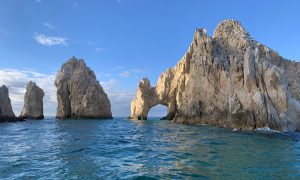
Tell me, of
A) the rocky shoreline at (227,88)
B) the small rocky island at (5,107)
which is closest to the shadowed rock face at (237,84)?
the rocky shoreline at (227,88)

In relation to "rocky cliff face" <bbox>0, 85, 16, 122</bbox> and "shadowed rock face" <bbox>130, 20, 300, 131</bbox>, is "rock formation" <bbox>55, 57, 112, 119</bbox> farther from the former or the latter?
"shadowed rock face" <bbox>130, 20, 300, 131</bbox>

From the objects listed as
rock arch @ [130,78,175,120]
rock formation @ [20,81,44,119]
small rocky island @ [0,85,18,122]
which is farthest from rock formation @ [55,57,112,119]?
small rocky island @ [0,85,18,122]

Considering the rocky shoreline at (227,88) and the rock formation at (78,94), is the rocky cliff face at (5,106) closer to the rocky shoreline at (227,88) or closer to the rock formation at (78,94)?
the rocky shoreline at (227,88)

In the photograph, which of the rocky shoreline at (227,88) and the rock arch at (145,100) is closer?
the rocky shoreline at (227,88)

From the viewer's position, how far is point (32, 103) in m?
105

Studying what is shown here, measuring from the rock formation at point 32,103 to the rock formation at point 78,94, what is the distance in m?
7.44

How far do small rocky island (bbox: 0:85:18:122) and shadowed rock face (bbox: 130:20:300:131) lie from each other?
47680mm

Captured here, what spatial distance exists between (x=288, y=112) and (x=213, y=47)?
20.1 meters

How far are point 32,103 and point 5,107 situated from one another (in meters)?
19.6

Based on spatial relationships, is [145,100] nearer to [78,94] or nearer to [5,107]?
[78,94]

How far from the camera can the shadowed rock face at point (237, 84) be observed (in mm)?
46250

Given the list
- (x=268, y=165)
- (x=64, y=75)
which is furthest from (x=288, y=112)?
(x=64, y=75)

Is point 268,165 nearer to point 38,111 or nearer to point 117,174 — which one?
point 117,174

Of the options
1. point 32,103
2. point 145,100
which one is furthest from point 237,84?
point 32,103
